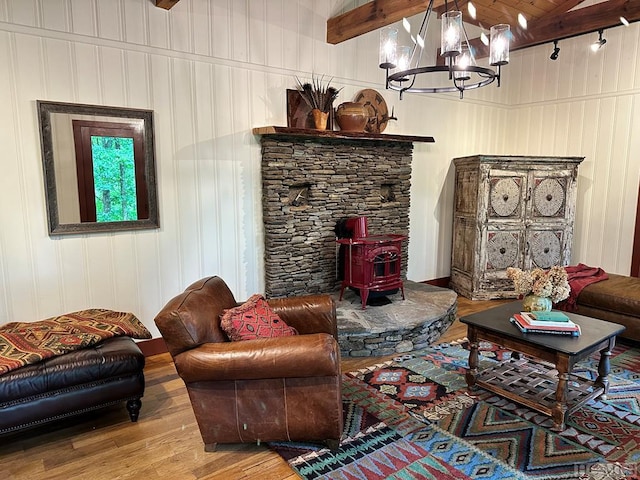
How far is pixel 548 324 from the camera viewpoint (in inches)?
106

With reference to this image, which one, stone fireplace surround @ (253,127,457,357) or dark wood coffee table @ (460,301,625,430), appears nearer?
dark wood coffee table @ (460,301,625,430)

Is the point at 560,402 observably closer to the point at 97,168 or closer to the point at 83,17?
the point at 97,168

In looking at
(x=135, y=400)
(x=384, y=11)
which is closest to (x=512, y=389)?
(x=135, y=400)

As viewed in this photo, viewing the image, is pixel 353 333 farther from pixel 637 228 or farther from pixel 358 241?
pixel 637 228

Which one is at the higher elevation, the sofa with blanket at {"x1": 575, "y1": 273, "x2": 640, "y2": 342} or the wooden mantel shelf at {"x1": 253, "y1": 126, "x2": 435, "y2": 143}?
the wooden mantel shelf at {"x1": 253, "y1": 126, "x2": 435, "y2": 143}

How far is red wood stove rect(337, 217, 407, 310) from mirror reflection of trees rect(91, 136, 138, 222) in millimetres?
1830

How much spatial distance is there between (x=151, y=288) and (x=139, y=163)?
1.02 m

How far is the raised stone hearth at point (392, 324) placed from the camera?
11.7 feet

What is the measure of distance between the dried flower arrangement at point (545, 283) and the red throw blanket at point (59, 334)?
2.54m

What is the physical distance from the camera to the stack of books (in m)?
2.65

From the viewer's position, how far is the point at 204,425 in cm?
229

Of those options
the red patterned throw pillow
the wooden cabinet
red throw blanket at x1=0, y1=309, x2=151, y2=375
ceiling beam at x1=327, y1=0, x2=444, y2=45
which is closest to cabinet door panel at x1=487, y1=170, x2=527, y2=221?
the wooden cabinet

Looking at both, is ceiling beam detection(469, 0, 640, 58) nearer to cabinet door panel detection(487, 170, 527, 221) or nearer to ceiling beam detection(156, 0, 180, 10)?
Result: cabinet door panel detection(487, 170, 527, 221)

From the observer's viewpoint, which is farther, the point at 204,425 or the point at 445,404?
the point at 445,404
